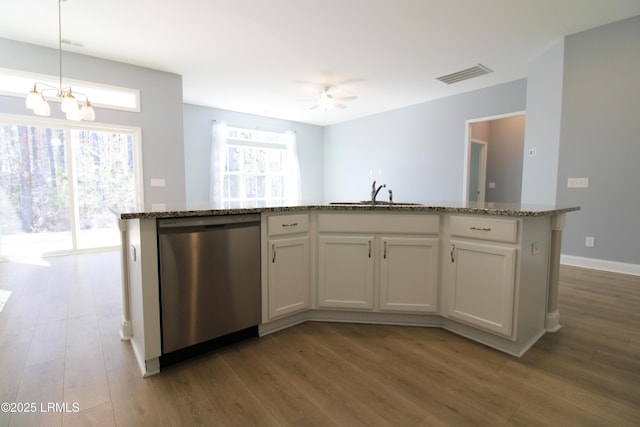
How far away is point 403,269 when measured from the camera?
7.03 ft

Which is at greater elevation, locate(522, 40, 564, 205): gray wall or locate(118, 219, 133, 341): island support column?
locate(522, 40, 564, 205): gray wall

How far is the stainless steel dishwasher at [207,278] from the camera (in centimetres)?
162

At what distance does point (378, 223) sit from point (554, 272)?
134 centimetres

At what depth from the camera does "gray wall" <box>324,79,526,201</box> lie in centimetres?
537

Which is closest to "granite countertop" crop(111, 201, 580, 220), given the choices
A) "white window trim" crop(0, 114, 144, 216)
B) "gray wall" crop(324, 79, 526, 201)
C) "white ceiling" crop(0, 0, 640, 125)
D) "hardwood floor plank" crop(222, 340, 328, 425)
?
"hardwood floor plank" crop(222, 340, 328, 425)

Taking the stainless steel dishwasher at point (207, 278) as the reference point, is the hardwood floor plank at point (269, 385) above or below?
below

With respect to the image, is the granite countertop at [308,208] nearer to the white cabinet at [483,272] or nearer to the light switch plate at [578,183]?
the white cabinet at [483,272]

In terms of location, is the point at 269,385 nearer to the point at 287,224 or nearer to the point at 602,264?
the point at 287,224

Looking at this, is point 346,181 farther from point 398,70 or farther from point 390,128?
point 398,70

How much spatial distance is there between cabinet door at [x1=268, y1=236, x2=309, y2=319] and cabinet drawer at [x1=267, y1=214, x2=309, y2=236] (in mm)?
57

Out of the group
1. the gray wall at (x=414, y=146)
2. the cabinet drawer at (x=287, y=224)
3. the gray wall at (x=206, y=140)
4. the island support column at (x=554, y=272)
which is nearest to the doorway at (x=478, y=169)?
the gray wall at (x=414, y=146)

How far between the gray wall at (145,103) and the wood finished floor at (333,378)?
90.0 inches

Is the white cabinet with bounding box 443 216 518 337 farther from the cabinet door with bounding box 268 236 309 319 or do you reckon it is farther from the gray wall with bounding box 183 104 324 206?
the gray wall with bounding box 183 104 324 206

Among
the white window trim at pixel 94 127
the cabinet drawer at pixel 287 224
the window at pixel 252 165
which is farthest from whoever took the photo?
the window at pixel 252 165
